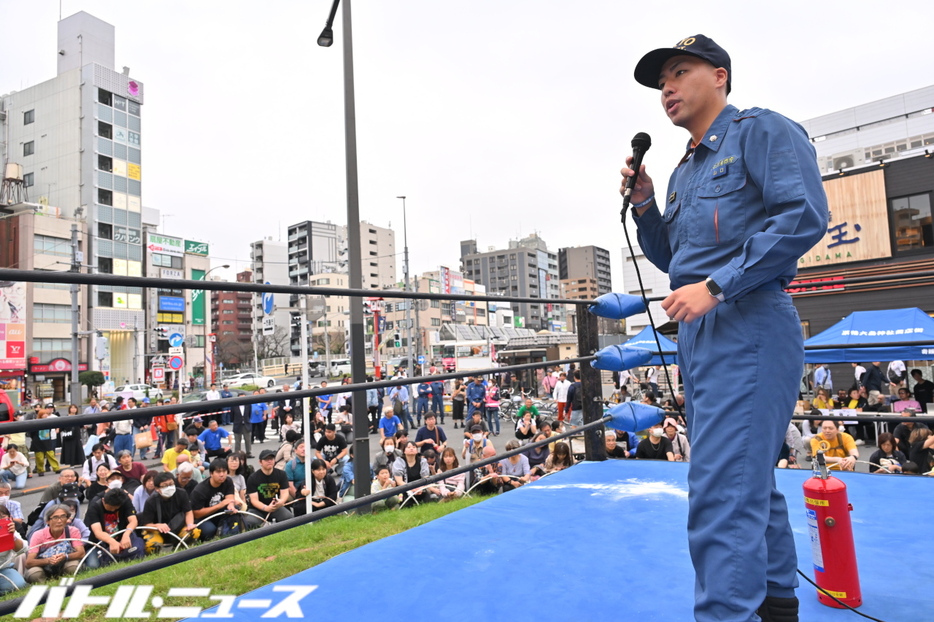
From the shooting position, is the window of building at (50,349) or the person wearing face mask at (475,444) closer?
the person wearing face mask at (475,444)

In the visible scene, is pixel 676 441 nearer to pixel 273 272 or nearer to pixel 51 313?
pixel 51 313

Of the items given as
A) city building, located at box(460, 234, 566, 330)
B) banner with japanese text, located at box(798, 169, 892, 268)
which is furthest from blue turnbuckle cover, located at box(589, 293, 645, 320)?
city building, located at box(460, 234, 566, 330)

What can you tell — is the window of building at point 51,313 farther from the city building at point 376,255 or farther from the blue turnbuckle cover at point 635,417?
the city building at point 376,255

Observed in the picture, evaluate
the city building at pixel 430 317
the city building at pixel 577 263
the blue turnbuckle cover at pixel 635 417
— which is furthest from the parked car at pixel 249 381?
the city building at pixel 577 263

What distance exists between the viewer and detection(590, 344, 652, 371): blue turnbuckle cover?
3.03m

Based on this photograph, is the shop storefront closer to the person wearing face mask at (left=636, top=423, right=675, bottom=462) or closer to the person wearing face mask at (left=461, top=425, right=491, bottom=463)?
the person wearing face mask at (left=461, top=425, right=491, bottom=463)

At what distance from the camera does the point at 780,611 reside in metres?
1.45

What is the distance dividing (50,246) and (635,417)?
43874mm

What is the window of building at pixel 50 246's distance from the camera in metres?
36.3

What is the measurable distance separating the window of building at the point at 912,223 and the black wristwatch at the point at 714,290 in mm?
18539

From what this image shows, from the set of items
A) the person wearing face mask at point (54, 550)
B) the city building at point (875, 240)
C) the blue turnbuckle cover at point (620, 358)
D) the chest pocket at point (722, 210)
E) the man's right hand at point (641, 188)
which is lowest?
the person wearing face mask at point (54, 550)

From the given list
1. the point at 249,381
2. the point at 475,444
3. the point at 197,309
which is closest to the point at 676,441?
the point at 475,444

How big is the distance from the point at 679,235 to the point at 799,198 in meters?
0.33

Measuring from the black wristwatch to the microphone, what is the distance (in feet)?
1.66
